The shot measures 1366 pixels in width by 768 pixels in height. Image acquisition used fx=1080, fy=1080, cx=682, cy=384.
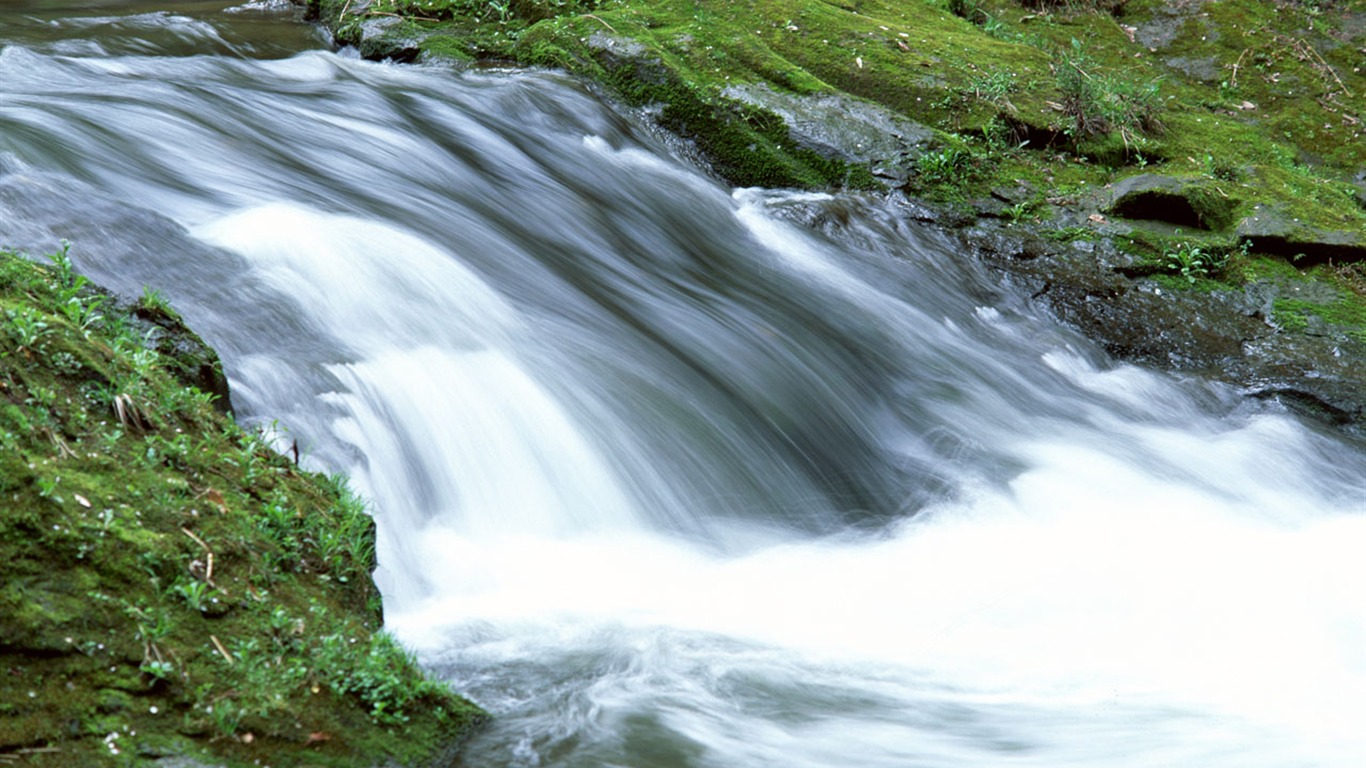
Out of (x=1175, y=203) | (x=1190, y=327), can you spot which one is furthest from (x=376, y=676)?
(x=1175, y=203)

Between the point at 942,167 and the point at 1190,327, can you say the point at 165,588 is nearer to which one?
the point at 1190,327

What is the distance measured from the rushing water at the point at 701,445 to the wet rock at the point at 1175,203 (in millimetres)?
1161

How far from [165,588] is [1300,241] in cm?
737

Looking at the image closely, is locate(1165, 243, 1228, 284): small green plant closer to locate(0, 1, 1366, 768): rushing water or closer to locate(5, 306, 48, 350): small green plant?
locate(0, 1, 1366, 768): rushing water

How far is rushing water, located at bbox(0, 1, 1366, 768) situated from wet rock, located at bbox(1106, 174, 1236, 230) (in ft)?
3.81

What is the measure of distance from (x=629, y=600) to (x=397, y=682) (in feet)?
4.71

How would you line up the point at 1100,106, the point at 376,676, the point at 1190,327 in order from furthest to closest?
the point at 1100,106 → the point at 1190,327 → the point at 376,676

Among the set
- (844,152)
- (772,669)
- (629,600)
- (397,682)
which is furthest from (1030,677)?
(844,152)

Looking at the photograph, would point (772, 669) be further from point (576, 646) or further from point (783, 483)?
point (783, 483)

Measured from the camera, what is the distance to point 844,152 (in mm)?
8375

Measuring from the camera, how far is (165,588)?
278cm

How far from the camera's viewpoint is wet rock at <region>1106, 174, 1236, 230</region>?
7641mm

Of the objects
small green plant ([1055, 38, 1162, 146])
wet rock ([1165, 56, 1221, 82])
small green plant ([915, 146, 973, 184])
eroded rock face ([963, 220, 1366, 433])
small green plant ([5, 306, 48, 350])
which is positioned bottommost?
small green plant ([5, 306, 48, 350])

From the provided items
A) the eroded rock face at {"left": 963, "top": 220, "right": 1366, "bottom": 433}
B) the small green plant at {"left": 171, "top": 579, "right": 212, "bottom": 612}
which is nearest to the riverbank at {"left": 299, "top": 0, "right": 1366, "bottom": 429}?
the eroded rock face at {"left": 963, "top": 220, "right": 1366, "bottom": 433}
